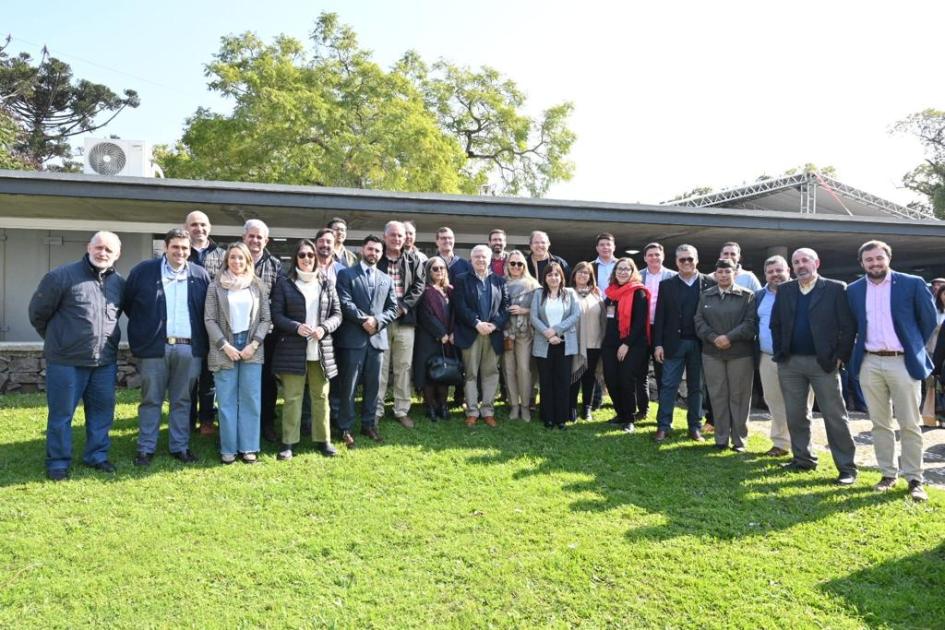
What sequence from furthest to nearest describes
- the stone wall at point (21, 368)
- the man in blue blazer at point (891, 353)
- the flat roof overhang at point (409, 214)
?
the stone wall at point (21, 368)
the flat roof overhang at point (409, 214)
the man in blue blazer at point (891, 353)

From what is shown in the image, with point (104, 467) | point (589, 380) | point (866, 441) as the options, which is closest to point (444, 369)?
point (589, 380)

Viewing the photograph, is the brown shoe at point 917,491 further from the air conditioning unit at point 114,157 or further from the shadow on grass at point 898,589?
the air conditioning unit at point 114,157

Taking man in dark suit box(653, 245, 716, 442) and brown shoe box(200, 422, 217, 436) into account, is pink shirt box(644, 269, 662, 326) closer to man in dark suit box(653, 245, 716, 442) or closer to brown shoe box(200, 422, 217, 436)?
man in dark suit box(653, 245, 716, 442)

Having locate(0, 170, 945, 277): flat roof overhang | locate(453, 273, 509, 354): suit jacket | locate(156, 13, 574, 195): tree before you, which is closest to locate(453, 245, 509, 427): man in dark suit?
locate(453, 273, 509, 354): suit jacket

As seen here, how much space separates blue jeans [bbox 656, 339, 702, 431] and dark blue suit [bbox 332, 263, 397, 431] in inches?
104

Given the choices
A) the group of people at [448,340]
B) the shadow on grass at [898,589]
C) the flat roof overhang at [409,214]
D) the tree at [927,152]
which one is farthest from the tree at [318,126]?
the tree at [927,152]

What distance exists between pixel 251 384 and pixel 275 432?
88 centimetres

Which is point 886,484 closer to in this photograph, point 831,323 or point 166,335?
point 831,323

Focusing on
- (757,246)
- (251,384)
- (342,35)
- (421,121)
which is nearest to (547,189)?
(421,121)

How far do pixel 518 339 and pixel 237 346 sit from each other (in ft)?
8.63

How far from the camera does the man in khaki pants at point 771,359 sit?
17.3 ft

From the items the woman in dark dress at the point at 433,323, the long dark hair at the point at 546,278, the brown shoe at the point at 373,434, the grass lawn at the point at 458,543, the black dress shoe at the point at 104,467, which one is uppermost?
the long dark hair at the point at 546,278

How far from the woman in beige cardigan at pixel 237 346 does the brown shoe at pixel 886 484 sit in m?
4.70

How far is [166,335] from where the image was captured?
4.55 meters
